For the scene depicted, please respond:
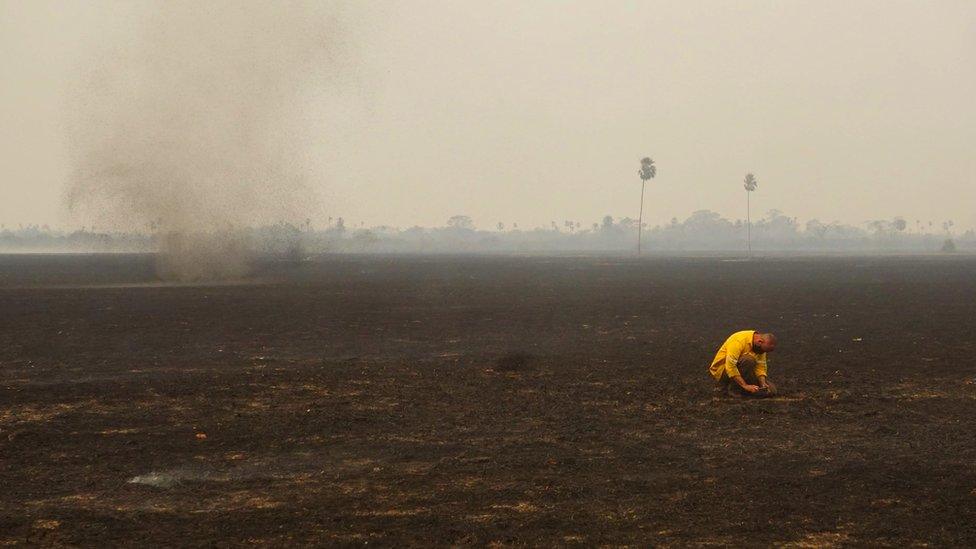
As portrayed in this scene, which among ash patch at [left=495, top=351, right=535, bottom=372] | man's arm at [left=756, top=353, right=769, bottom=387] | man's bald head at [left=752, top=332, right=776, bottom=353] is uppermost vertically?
man's bald head at [left=752, top=332, right=776, bottom=353]

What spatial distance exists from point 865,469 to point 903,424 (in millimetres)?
3038

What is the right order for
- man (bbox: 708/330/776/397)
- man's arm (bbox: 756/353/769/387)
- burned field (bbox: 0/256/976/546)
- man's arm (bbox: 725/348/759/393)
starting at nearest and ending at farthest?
burned field (bbox: 0/256/976/546) → man (bbox: 708/330/776/397) → man's arm (bbox: 725/348/759/393) → man's arm (bbox: 756/353/769/387)

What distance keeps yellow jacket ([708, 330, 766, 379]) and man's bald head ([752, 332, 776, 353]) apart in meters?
0.11

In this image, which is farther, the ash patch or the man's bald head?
the ash patch

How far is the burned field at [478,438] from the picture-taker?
8.52 m

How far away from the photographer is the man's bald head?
538 inches

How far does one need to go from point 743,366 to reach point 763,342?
1.21m

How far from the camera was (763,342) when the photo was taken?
13820 mm

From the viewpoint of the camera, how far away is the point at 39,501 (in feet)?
30.7

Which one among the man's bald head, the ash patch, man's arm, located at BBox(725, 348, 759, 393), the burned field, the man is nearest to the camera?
the burned field

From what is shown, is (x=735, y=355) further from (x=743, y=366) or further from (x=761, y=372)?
(x=761, y=372)

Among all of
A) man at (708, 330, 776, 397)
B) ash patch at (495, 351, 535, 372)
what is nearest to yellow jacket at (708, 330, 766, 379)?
man at (708, 330, 776, 397)

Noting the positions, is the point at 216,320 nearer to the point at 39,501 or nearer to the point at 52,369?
the point at 52,369

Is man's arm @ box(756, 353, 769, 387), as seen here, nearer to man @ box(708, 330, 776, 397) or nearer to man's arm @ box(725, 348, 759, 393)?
man @ box(708, 330, 776, 397)
